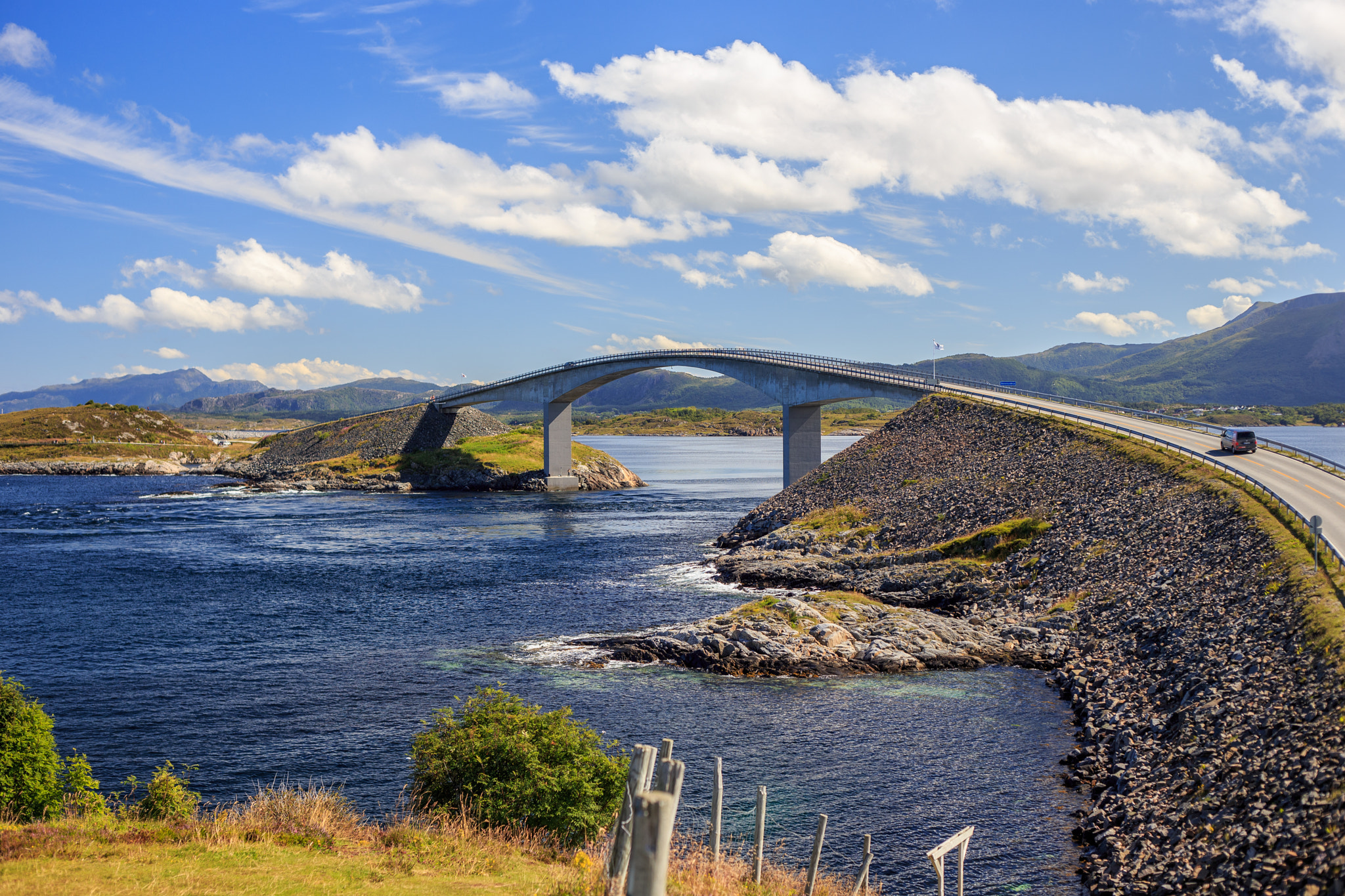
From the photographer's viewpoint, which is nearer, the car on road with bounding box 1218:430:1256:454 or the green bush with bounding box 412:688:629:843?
the green bush with bounding box 412:688:629:843

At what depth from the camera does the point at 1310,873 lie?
14.2 metres

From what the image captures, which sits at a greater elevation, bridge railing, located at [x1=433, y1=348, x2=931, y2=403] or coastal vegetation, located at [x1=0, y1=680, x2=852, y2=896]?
bridge railing, located at [x1=433, y1=348, x2=931, y2=403]

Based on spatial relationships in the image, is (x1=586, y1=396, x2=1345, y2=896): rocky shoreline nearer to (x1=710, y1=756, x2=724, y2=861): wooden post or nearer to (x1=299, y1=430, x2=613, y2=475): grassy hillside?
(x1=710, y1=756, x2=724, y2=861): wooden post

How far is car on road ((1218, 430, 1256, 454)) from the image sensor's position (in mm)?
55062

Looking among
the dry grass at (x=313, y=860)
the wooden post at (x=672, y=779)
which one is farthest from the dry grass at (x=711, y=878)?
the wooden post at (x=672, y=779)

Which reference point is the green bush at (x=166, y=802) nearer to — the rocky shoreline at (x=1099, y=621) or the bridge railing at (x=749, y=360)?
the rocky shoreline at (x=1099, y=621)

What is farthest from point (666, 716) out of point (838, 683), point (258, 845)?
point (258, 845)

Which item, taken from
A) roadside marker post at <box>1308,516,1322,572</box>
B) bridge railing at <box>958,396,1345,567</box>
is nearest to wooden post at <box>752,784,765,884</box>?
roadside marker post at <box>1308,516,1322,572</box>

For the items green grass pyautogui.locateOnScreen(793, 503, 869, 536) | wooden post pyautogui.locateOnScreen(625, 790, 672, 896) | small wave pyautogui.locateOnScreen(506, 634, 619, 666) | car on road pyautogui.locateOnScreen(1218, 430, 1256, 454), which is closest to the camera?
wooden post pyautogui.locateOnScreen(625, 790, 672, 896)

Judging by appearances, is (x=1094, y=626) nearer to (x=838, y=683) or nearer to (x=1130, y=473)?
(x=838, y=683)

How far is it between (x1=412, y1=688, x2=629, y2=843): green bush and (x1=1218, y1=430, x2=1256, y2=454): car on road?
5021cm

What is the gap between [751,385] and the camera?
3455 inches

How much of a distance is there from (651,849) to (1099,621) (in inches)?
1354

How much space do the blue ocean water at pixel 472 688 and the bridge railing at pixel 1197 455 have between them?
10.5 m
